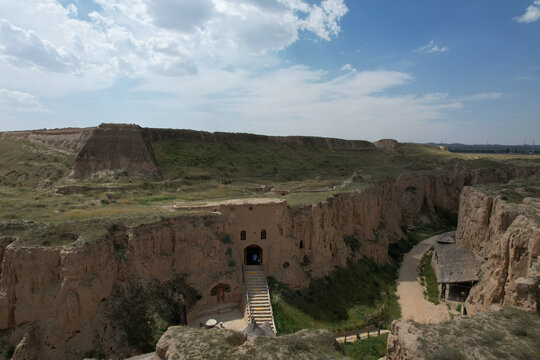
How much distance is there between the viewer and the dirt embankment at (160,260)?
18.4m

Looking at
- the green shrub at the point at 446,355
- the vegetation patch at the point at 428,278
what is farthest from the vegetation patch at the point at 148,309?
the vegetation patch at the point at 428,278

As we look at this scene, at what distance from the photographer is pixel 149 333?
20078mm

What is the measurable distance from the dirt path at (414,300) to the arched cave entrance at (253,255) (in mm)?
11670

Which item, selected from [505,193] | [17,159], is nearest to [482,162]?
[505,193]

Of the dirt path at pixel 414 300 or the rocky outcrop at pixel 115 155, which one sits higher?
the rocky outcrop at pixel 115 155

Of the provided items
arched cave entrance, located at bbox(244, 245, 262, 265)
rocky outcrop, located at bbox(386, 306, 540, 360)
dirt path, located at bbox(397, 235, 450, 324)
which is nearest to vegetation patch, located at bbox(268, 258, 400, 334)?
dirt path, located at bbox(397, 235, 450, 324)

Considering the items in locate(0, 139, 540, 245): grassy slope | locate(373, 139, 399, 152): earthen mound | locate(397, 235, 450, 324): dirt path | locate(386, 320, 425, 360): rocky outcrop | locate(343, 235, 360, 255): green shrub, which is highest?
locate(373, 139, 399, 152): earthen mound

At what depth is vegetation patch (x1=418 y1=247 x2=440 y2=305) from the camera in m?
30.2

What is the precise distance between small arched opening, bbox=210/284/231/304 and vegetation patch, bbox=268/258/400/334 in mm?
3257

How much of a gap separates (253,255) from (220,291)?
4.72m

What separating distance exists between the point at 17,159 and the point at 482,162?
262 feet

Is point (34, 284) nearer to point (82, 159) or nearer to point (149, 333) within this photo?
point (149, 333)

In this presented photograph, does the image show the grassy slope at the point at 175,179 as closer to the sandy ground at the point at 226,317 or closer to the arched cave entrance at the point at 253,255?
the arched cave entrance at the point at 253,255

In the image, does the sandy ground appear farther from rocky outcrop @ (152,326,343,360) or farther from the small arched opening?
rocky outcrop @ (152,326,343,360)
